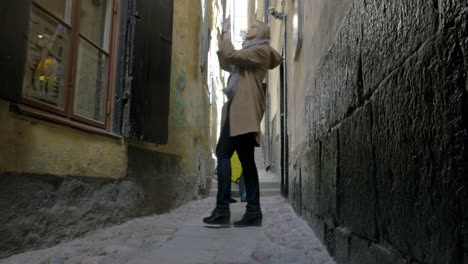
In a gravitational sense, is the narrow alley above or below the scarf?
below

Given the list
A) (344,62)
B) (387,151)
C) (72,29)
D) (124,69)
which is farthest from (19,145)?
(387,151)

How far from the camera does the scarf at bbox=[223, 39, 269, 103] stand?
122 inches

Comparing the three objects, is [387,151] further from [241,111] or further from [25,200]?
[241,111]

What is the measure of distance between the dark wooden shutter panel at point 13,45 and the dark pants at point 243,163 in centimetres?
154

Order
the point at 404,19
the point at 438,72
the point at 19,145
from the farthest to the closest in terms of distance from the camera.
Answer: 1. the point at 19,145
2. the point at 404,19
3. the point at 438,72

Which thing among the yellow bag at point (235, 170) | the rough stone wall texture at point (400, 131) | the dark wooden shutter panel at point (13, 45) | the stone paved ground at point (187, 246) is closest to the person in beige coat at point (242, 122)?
the stone paved ground at point (187, 246)

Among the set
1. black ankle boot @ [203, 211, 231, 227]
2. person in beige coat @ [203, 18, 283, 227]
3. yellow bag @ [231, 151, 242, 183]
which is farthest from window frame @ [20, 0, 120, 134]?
yellow bag @ [231, 151, 242, 183]

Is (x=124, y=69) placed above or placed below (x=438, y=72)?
above

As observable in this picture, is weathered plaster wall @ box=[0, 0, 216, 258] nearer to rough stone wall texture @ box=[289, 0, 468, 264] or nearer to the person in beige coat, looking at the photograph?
the person in beige coat

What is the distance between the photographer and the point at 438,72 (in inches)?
29.9

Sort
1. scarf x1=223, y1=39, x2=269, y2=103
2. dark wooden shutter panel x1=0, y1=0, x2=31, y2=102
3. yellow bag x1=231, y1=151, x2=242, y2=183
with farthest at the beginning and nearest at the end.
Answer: yellow bag x1=231, y1=151, x2=242, y2=183
scarf x1=223, y1=39, x2=269, y2=103
dark wooden shutter panel x1=0, y1=0, x2=31, y2=102

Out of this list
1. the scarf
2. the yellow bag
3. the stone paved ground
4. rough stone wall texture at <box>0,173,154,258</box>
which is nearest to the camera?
rough stone wall texture at <box>0,173,154,258</box>

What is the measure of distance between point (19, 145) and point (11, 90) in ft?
0.99

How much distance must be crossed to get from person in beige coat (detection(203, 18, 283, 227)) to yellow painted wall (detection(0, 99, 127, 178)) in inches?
31.8
